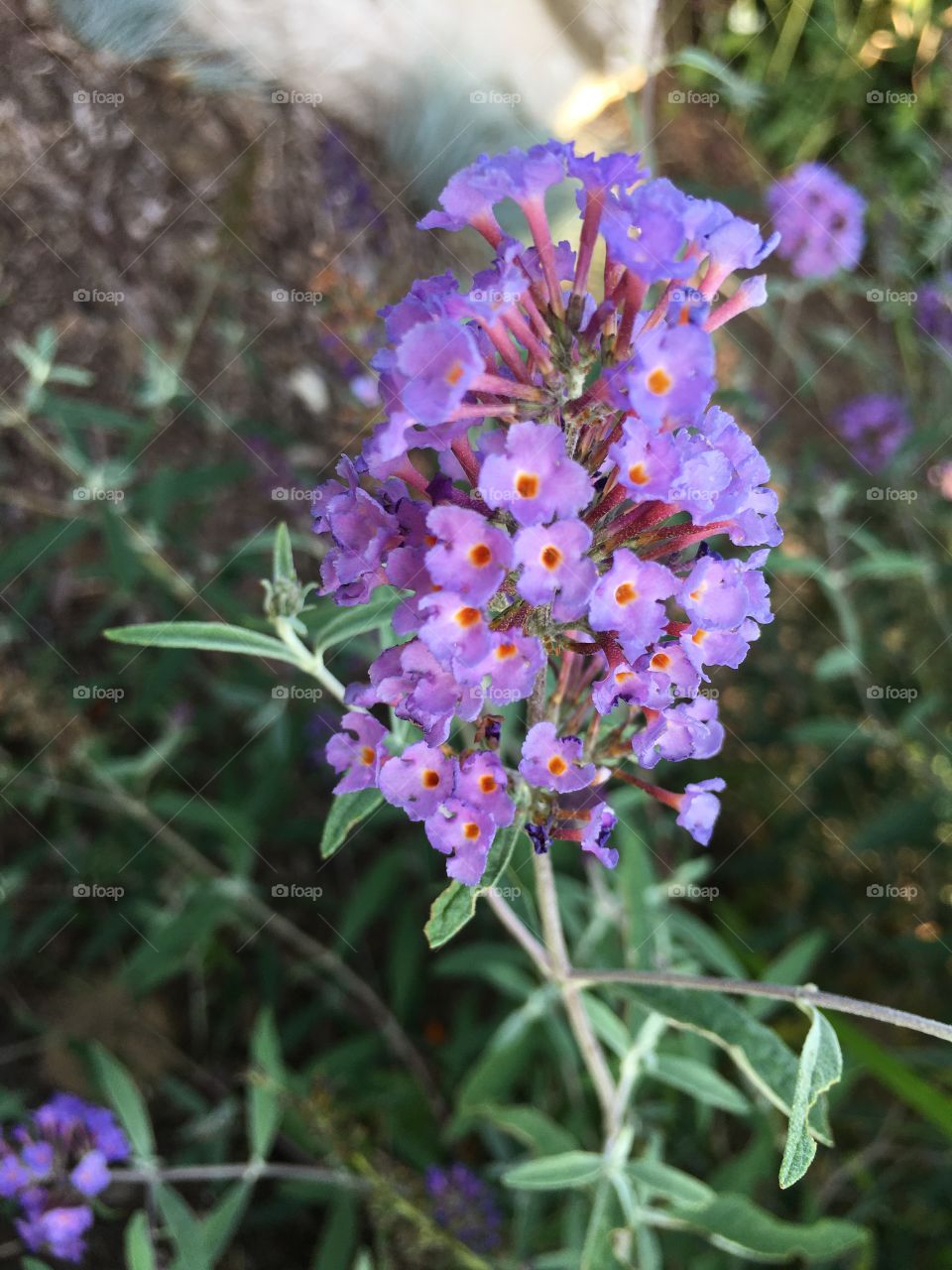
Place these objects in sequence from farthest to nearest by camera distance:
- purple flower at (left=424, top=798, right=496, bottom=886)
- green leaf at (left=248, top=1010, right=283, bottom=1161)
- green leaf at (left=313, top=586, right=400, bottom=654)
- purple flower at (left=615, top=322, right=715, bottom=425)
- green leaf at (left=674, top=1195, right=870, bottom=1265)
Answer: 1. green leaf at (left=248, top=1010, right=283, bottom=1161)
2. green leaf at (left=674, top=1195, right=870, bottom=1265)
3. green leaf at (left=313, top=586, right=400, bottom=654)
4. purple flower at (left=424, top=798, right=496, bottom=886)
5. purple flower at (left=615, top=322, right=715, bottom=425)

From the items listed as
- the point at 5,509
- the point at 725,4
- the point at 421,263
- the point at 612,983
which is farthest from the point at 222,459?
the point at 725,4

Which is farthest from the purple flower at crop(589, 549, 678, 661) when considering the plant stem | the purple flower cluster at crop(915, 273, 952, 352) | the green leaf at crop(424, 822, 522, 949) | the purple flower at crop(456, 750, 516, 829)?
the purple flower cluster at crop(915, 273, 952, 352)

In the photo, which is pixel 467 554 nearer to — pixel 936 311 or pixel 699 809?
pixel 699 809

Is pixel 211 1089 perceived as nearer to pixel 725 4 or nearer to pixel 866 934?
pixel 866 934

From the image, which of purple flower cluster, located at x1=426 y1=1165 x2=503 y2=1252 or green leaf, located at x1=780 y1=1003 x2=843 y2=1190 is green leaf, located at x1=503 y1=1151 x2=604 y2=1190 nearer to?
purple flower cluster, located at x1=426 y1=1165 x2=503 y2=1252

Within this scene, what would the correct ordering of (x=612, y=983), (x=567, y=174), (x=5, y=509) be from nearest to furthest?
(x=567, y=174) < (x=612, y=983) < (x=5, y=509)

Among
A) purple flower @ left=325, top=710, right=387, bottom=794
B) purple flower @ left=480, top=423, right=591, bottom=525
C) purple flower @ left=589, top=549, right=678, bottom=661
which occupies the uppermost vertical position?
purple flower @ left=480, top=423, right=591, bottom=525
